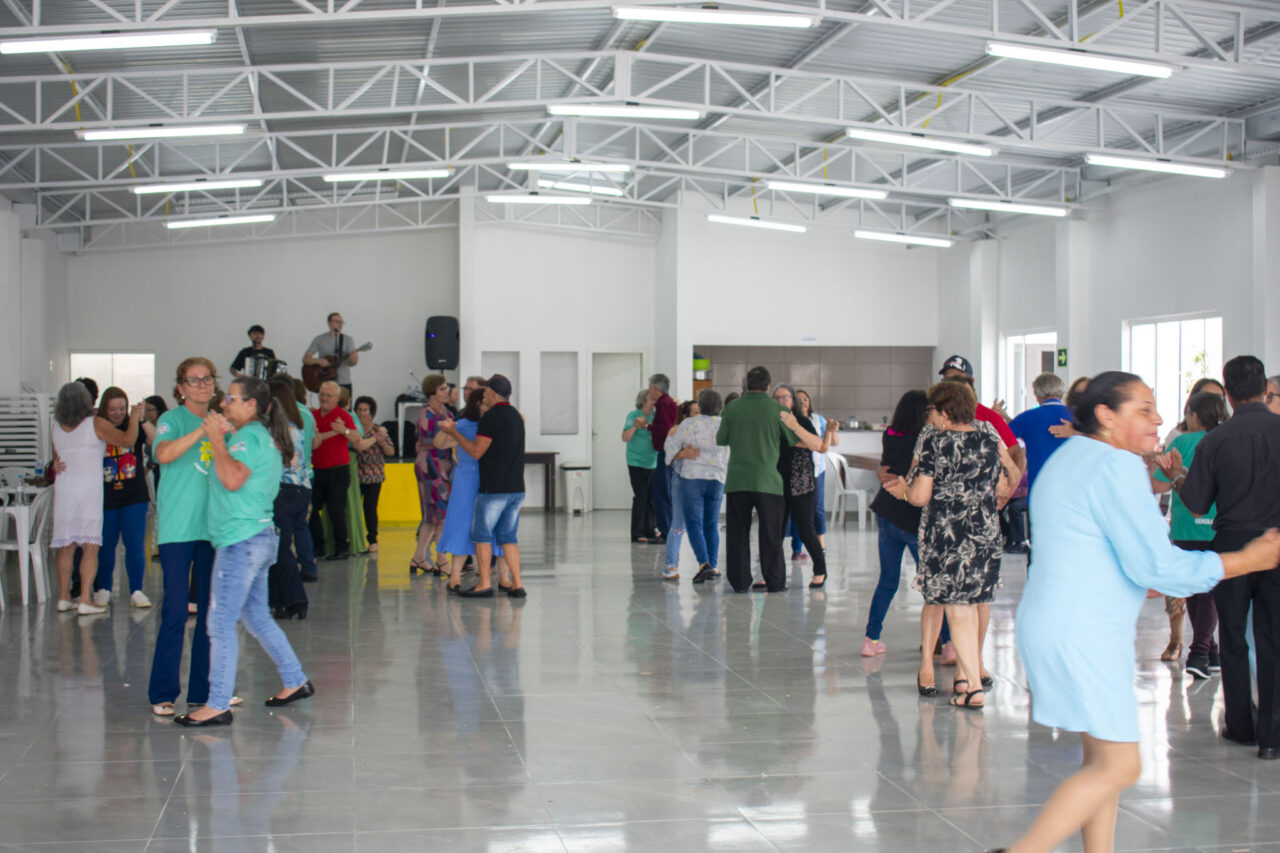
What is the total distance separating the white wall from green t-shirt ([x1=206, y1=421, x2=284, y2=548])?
473 inches

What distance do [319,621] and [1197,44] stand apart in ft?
24.3

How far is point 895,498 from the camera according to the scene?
575 centimetres

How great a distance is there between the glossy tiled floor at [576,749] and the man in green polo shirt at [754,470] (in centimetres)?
116

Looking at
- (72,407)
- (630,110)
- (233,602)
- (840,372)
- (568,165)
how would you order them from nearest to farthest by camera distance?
1. (233,602)
2. (72,407)
3. (630,110)
4. (568,165)
5. (840,372)

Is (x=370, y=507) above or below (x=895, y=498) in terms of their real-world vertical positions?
below

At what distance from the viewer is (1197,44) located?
29.0ft

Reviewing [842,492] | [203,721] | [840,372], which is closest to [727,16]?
[203,721]

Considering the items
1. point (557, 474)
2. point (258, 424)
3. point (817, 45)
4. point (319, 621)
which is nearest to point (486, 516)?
point (319, 621)

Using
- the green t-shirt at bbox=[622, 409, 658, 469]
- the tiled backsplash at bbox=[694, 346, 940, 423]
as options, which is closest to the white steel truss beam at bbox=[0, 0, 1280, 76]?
the green t-shirt at bbox=[622, 409, 658, 469]

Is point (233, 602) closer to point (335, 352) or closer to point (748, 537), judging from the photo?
point (748, 537)

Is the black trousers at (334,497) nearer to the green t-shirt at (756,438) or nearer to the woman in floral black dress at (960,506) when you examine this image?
the green t-shirt at (756,438)

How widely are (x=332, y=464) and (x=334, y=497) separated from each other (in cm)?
36

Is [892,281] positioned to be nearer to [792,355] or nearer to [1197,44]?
[792,355]

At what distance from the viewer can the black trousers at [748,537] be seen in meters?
8.14
